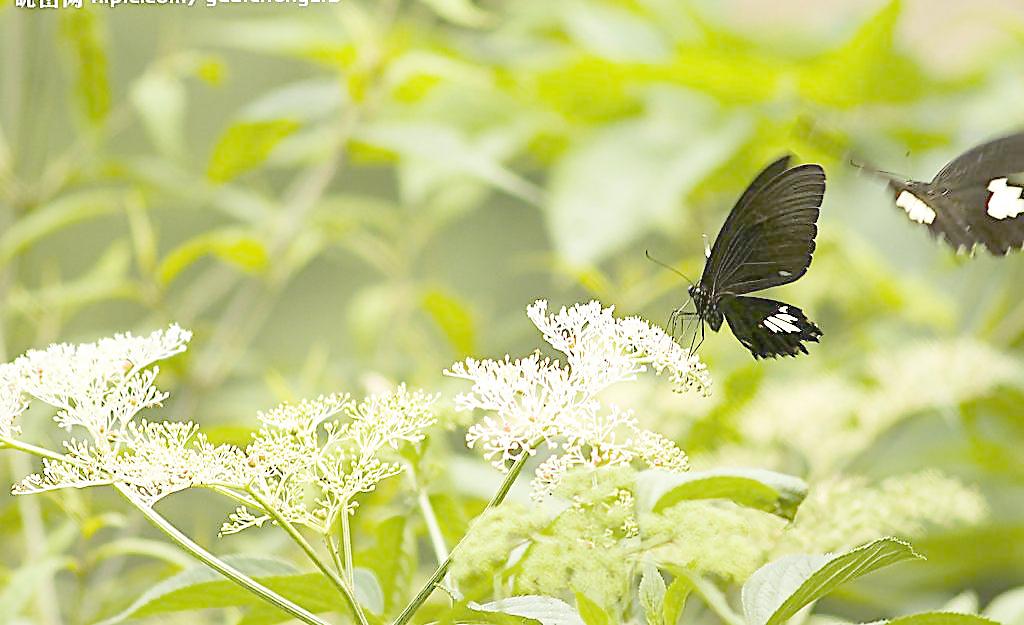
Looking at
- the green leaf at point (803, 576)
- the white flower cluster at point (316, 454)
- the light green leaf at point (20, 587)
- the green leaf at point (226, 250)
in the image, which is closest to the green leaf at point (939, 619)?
the green leaf at point (803, 576)

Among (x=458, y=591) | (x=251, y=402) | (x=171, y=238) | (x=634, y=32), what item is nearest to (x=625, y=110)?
(x=634, y=32)

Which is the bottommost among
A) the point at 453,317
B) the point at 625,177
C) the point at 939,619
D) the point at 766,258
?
the point at 939,619

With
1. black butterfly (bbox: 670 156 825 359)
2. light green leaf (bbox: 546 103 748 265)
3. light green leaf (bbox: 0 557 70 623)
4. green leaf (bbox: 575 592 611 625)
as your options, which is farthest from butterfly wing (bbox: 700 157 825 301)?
light green leaf (bbox: 546 103 748 265)

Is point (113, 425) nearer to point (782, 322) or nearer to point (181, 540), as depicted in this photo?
point (181, 540)

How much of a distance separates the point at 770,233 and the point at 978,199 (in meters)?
0.10

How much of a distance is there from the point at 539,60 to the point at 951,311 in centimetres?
41

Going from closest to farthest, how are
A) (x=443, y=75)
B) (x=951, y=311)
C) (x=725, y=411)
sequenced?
(x=725, y=411), (x=443, y=75), (x=951, y=311)

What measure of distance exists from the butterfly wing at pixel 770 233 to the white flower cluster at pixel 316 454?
0.10 m

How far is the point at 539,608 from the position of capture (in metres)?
0.27

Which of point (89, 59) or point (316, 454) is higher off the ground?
point (89, 59)

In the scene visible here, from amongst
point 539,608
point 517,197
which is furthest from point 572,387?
point 517,197

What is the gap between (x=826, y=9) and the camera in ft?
5.30

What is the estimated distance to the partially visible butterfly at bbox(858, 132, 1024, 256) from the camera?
0.36 metres

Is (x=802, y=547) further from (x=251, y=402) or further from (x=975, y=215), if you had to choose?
(x=251, y=402)
